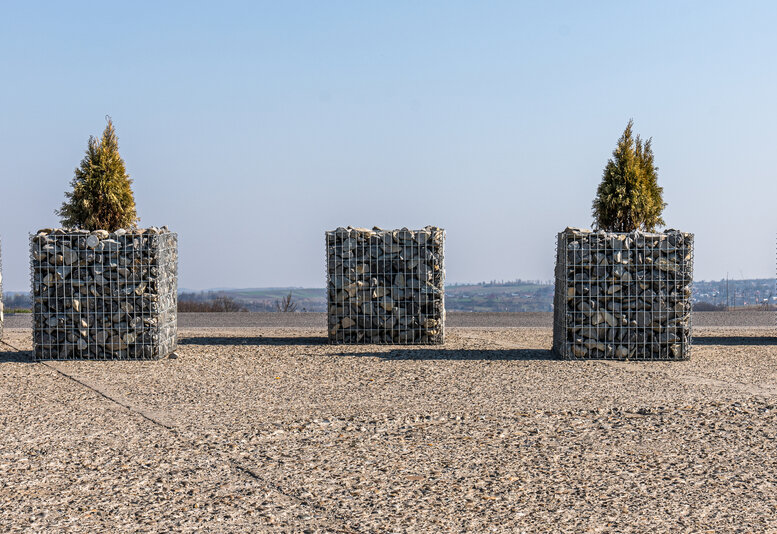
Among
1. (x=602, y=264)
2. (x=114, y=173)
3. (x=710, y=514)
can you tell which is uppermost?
(x=114, y=173)

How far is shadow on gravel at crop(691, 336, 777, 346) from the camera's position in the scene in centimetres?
1439

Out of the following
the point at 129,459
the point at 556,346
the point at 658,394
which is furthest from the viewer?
the point at 556,346

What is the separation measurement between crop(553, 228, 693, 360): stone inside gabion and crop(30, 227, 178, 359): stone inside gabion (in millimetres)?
6306

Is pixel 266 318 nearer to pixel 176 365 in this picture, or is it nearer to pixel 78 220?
pixel 78 220

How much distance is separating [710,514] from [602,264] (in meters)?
7.04

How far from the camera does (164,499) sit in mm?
5137

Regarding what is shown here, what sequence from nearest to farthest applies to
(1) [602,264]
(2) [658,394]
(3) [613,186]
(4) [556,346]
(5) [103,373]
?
1. (2) [658,394]
2. (5) [103,373]
3. (1) [602,264]
4. (4) [556,346]
5. (3) [613,186]

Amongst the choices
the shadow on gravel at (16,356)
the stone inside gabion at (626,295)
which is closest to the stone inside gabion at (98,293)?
the shadow on gravel at (16,356)

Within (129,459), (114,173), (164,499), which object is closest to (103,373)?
(129,459)

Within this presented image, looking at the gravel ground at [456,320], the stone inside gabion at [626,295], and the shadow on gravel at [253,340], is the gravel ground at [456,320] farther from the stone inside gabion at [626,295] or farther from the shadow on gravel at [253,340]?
the stone inside gabion at [626,295]

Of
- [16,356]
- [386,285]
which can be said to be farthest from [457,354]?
[16,356]

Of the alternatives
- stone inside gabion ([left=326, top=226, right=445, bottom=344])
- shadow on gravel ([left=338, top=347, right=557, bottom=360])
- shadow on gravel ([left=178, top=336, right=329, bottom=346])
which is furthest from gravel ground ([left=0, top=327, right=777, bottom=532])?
shadow on gravel ([left=178, top=336, right=329, bottom=346])

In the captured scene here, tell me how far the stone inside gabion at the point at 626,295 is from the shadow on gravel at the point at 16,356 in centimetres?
838

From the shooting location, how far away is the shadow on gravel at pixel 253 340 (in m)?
13.9
